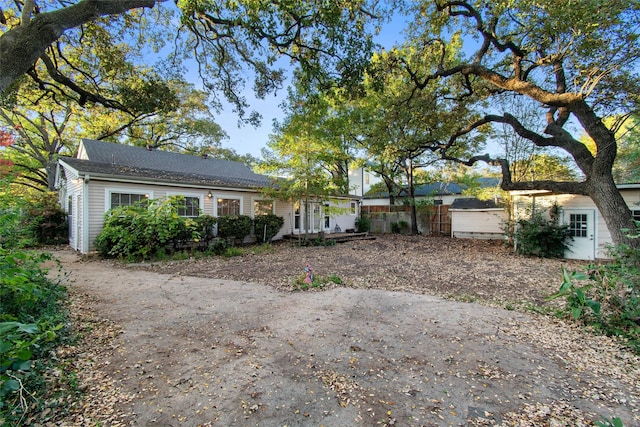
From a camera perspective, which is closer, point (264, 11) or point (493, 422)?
point (493, 422)

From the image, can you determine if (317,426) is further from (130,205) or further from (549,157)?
(549,157)

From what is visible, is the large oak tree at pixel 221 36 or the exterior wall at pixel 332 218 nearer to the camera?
the large oak tree at pixel 221 36

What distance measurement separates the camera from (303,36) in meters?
6.32

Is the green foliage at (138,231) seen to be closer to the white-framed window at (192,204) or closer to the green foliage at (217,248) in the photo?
→ the green foliage at (217,248)

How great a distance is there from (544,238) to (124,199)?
1499 centimetres

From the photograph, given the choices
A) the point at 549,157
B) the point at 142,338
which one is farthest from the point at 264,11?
the point at 549,157

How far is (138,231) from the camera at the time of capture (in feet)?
28.1

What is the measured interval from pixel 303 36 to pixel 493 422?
723 cm

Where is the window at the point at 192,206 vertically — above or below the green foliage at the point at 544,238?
above

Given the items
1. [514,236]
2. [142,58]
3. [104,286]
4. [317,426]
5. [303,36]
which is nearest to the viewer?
[317,426]

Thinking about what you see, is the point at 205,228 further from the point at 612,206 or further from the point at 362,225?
the point at 612,206

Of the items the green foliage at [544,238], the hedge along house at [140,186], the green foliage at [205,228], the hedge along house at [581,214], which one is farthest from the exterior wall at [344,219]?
the hedge along house at [581,214]

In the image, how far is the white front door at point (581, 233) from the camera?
9359 millimetres

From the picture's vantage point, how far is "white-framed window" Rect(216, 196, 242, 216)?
12.1 metres
